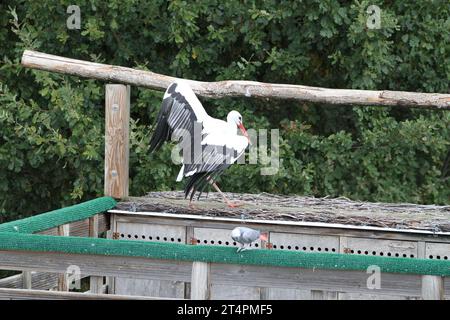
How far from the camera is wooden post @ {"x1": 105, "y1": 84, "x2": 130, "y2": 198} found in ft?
24.2

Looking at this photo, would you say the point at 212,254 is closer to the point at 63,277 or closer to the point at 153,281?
the point at 63,277

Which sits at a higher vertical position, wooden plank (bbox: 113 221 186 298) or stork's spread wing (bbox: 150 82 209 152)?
stork's spread wing (bbox: 150 82 209 152)

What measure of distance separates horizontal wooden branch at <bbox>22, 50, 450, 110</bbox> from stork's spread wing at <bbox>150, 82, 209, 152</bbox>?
0.32 m

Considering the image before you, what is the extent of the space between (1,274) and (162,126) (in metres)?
5.25

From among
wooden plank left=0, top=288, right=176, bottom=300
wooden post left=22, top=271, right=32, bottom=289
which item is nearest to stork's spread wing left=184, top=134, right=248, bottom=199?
wooden post left=22, top=271, right=32, bottom=289

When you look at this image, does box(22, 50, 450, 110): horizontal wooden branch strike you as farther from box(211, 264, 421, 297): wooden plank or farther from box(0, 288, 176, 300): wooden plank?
box(0, 288, 176, 300): wooden plank

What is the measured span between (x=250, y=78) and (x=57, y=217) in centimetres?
451

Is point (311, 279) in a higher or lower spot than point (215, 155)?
lower

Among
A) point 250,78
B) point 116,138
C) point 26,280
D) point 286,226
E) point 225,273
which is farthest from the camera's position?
point 250,78

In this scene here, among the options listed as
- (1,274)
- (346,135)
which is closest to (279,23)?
(346,135)

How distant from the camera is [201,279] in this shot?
532 centimetres

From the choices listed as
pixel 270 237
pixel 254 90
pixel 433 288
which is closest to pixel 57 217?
pixel 270 237

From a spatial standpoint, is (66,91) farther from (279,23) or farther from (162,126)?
(162,126)

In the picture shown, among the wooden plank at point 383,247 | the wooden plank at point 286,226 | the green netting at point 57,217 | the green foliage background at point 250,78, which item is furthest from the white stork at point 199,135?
the green foliage background at point 250,78
